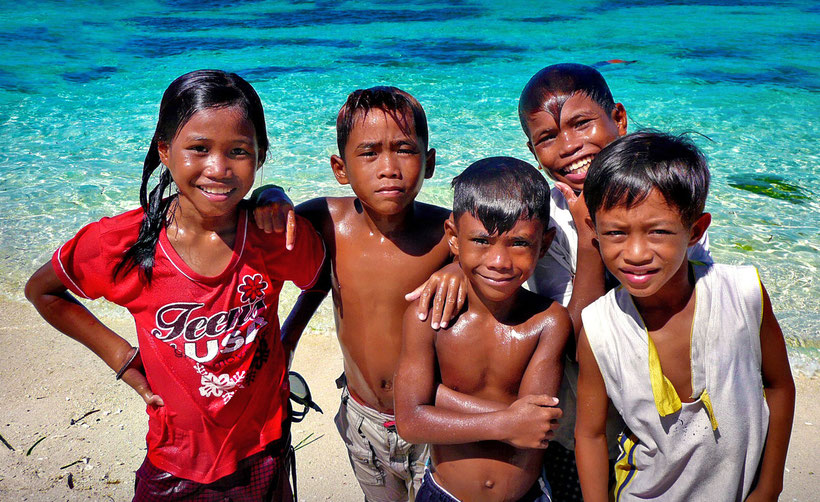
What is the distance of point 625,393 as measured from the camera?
1.96 metres

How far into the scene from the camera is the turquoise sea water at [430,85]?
6.57m

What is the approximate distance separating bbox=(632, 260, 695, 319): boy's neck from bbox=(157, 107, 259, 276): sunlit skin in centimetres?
134

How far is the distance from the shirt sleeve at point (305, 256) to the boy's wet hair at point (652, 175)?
39.3 inches

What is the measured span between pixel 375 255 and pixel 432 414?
2.33ft

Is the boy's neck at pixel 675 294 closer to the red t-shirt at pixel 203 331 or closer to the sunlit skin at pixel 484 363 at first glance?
the sunlit skin at pixel 484 363

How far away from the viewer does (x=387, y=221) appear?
2553 mm

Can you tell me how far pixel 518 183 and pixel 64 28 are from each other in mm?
16988

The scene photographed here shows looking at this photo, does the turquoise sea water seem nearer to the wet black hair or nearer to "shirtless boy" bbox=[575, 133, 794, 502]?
"shirtless boy" bbox=[575, 133, 794, 502]

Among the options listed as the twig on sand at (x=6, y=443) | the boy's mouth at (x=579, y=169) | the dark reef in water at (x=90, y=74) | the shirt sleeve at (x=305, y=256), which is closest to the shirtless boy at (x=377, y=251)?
the shirt sleeve at (x=305, y=256)

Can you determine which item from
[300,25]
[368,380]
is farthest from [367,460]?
[300,25]

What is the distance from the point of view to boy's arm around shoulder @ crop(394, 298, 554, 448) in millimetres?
1915

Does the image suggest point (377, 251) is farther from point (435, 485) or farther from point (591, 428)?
point (591, 428)

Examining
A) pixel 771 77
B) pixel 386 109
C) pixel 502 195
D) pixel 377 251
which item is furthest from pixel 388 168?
pixel 771 77

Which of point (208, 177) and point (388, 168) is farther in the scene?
point (388, 168)
